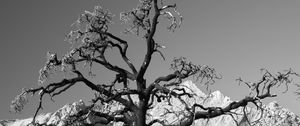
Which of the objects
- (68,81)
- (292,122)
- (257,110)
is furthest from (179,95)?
(292,122)

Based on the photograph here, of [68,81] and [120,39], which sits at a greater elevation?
[120,39]

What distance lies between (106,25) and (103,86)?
9.43ft

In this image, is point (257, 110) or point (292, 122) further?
point (292, 122)

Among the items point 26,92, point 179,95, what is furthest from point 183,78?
point 26,92

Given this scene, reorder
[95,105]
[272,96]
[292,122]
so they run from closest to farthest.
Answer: [272,96]
[95,105]
[292,122]

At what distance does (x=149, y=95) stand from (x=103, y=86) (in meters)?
2.21

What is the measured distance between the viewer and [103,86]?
19281 mm

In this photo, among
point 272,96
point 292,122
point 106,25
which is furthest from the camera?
point 292,122

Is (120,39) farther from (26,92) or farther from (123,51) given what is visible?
(26,92)

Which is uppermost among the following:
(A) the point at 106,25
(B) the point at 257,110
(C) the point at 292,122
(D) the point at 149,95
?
(A) the point at 106,25

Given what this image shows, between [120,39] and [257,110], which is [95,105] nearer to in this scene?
[120,39]

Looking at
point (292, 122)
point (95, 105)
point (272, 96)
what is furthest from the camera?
→ point (292, 122)

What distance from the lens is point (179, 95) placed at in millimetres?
17375

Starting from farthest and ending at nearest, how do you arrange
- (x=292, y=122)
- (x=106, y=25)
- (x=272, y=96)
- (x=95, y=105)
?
(x=292, y=122) → (x=106, y=25) → (x=95, y=105) → (x=272, y=96)
